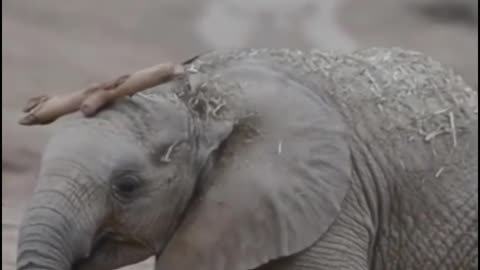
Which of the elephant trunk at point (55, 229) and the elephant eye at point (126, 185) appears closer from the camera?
the elephant trunk at point (55, 229)

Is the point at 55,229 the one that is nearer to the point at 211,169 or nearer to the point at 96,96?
the point at 96,96

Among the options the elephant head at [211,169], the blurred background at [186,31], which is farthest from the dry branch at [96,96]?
the blurred background at [186,31]

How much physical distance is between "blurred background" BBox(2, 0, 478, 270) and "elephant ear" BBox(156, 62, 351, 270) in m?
7.39

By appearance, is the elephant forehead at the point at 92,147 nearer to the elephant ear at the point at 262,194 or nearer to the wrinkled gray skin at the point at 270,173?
the wrinkled gray skin at the point at 270,173

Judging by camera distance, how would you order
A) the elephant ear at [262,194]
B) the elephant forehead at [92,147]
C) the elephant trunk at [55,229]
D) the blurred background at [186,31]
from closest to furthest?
the elephant trunk at [55,229] → the elephant forehead at [92,147] → the elephant ear at [262,194] → the blurred background at [186,31]

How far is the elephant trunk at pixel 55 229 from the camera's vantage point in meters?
3.63

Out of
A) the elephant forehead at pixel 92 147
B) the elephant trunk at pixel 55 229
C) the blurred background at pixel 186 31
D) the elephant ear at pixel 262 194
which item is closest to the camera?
the elephant trunk at pixel 55 229

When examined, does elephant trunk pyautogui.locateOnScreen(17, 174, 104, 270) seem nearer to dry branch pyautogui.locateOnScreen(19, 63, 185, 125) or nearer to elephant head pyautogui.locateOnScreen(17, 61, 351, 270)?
elephant head pyautogui.locateOnScreen(17, 61, 351, 270)

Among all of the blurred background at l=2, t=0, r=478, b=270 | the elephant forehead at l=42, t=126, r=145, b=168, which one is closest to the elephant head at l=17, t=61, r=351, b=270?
the elephant forehead at l=42, t=126, r=145, b=168

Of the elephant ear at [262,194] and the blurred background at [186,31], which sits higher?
the elephant ear at [262,194]

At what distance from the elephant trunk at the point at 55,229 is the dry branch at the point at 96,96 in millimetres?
212

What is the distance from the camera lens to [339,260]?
13.2 feet

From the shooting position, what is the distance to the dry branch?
3.87 meters

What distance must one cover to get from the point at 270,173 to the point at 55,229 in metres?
0.63
